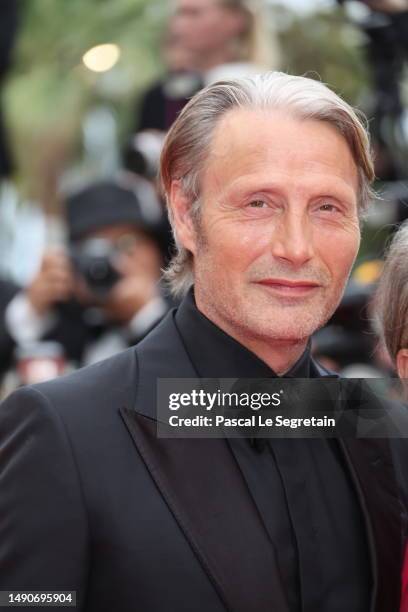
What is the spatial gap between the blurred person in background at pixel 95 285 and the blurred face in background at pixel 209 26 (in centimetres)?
59

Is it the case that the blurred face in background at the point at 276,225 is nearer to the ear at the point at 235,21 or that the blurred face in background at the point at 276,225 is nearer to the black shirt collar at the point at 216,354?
the black shirt collar at the point at 216,354

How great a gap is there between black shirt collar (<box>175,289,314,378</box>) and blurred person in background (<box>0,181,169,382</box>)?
162cm

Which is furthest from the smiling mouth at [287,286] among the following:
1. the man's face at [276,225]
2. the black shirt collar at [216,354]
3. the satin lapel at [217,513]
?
the satin lapel at [217,513]

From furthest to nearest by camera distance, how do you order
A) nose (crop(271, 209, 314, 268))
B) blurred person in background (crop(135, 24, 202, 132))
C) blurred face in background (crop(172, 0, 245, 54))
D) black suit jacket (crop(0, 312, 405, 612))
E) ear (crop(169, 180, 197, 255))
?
blurred face in background (crop(172, 0, 245, 54)) → blurred person in background (crop(135, 24, 202, 132)) → ear (crop(169, 180, 197, 255)) → nose (crop(271, 209, 314, 268)) → black suit jacket (crop(0, 312, 405, 612))

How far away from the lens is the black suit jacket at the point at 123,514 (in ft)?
6.15

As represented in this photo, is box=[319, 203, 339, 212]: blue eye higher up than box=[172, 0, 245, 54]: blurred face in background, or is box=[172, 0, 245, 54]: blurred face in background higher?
box=[172, 0, 245, 54]: blurred face in background

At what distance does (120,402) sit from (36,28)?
21.2 feet

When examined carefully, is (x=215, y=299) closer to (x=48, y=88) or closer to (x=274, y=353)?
(x=274, y=353)

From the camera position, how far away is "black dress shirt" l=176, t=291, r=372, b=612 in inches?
76.8

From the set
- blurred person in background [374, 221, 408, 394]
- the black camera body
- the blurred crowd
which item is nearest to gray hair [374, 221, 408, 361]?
blurred person in background [374, 221, 408, 394]

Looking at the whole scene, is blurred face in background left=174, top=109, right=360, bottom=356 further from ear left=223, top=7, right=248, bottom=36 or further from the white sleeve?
ear left=223, top=7, right=248, bottom=36

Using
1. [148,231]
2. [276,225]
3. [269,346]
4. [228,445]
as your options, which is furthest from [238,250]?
[148,231]

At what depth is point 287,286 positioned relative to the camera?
2021 millimetres

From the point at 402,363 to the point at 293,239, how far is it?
378mm
